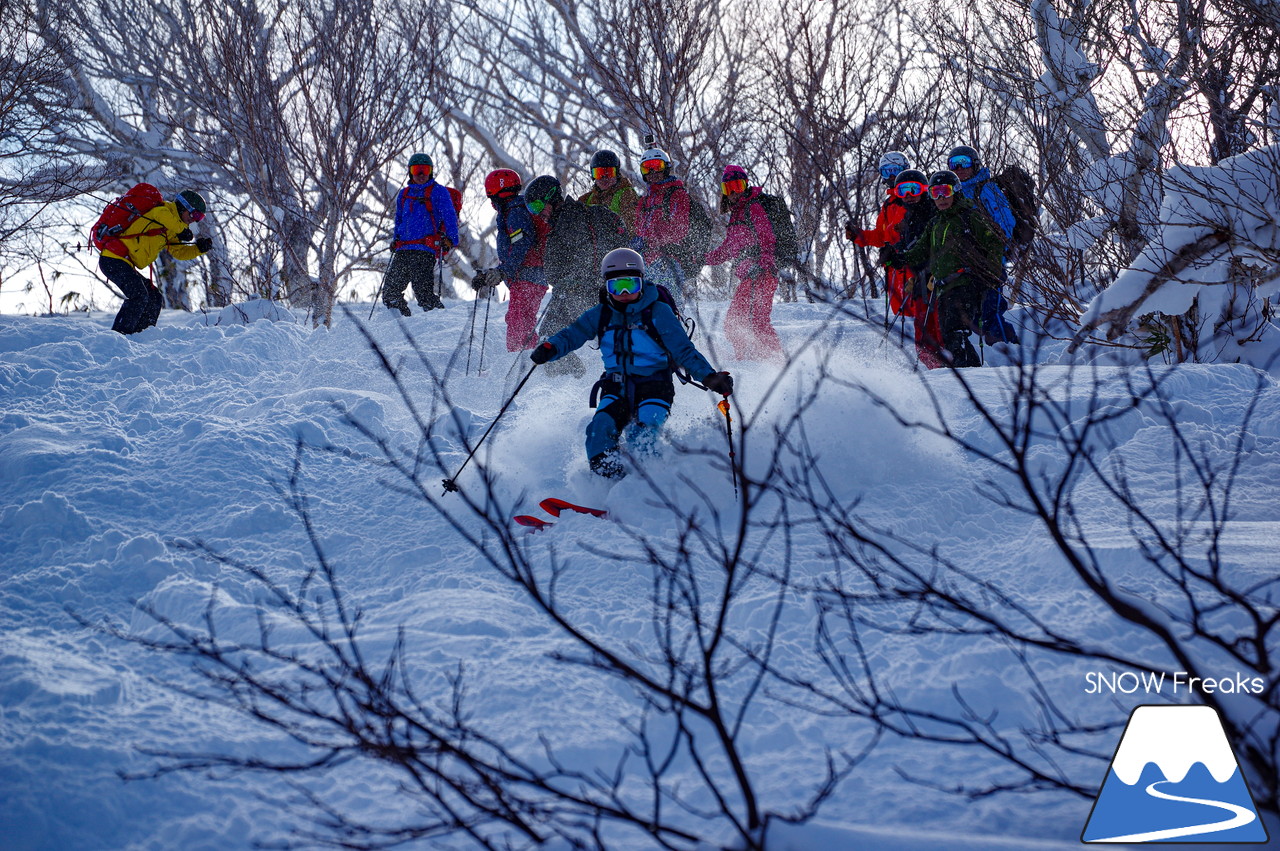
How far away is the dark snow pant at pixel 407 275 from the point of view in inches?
309

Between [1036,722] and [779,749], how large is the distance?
741mm

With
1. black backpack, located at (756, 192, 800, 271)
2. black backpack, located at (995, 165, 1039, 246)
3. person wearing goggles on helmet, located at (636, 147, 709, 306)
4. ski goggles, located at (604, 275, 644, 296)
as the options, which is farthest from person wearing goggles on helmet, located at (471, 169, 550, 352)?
black backpack, located at (995, 165, 1039, 246)

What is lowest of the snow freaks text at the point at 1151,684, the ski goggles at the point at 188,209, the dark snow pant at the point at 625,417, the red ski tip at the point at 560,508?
the snow freaks text at the point at 1151,684

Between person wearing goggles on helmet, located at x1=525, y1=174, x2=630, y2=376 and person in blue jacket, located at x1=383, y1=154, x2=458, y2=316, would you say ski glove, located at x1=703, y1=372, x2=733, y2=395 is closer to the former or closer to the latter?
person wearing goggles on helmet, located at x1=525, y1=174, x2=630, y2=376

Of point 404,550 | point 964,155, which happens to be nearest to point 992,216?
point 964,155

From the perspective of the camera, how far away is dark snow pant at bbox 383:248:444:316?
309 inches

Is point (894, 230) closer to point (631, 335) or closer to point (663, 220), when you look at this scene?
point (663, 220)

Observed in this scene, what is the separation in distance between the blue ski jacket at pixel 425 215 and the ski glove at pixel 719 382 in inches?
174

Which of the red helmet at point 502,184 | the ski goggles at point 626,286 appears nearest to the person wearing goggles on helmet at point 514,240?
the red helmet at point 502,184

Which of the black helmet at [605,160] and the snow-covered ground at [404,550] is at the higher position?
the black helmet at [605,160]

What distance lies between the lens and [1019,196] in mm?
6168

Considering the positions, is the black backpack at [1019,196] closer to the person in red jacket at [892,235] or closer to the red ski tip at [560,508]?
the person in red jacket at [892,235]

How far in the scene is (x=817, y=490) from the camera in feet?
13.5

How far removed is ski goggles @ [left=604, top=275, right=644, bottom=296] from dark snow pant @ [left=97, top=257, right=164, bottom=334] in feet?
17.1
